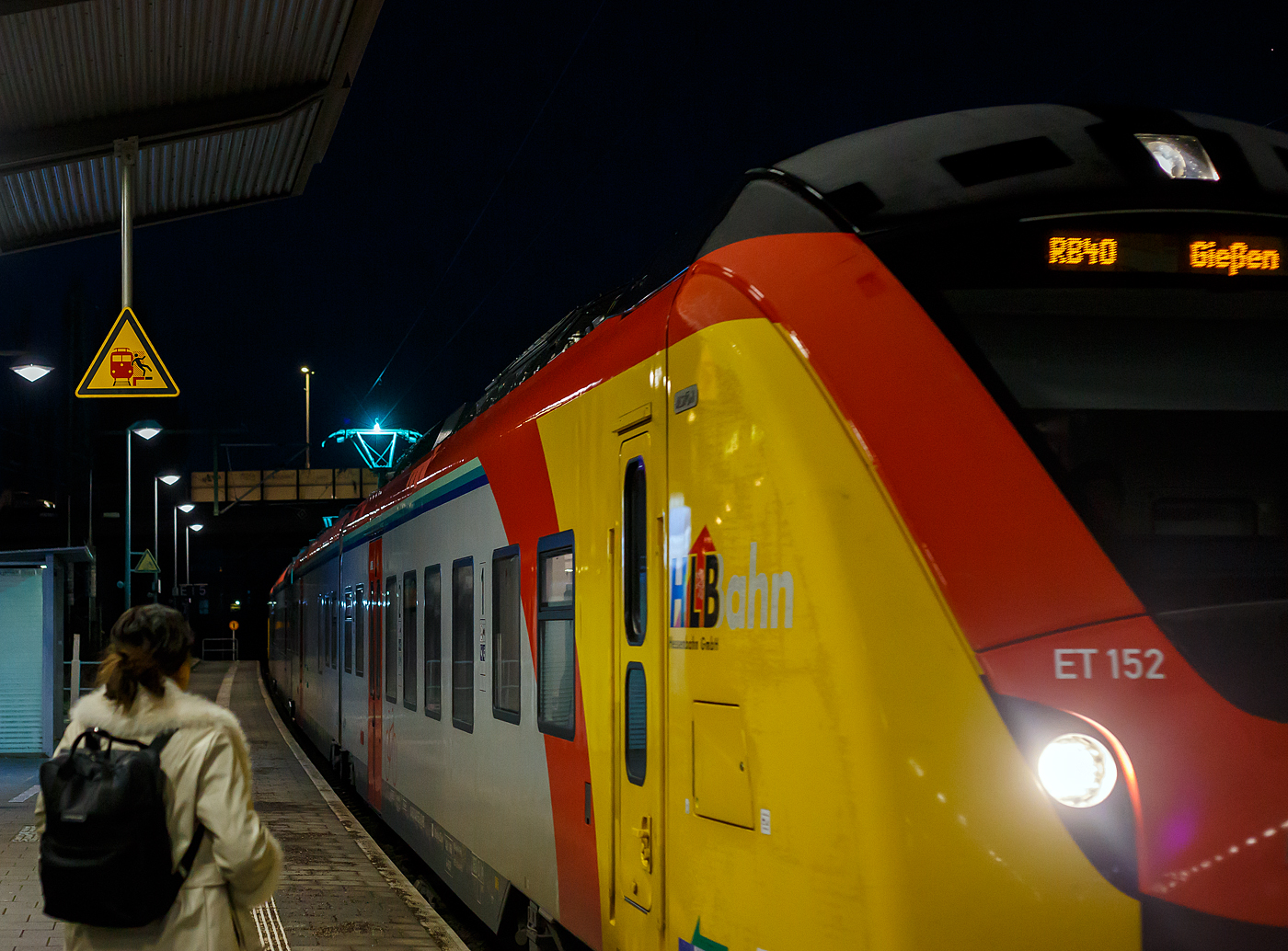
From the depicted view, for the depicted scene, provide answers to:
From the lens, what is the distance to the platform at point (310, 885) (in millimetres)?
7543

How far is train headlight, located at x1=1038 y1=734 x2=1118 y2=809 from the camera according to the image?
3.00 meters

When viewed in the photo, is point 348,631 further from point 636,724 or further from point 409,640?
point 636,724

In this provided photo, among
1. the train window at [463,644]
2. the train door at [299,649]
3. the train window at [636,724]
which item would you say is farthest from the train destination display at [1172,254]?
the train door at [299,649]

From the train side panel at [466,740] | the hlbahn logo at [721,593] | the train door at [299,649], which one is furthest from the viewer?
the train door at [299,649]

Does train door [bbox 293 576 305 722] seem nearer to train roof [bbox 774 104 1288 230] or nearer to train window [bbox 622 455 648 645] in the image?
train window [bbox 622 455 648 645]

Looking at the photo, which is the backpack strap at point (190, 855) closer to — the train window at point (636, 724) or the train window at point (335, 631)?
the train window at point (636, 724)

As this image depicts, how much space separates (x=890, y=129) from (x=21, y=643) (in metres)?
15.5

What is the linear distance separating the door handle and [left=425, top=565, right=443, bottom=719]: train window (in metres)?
4.16

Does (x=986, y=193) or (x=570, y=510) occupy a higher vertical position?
→ (x=986, y=193)

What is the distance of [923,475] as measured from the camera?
129 inches

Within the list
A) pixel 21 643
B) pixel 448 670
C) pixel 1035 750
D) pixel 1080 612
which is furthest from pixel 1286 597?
pixel 21 643

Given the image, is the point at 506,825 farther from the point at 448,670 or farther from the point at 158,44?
the point at 158,44

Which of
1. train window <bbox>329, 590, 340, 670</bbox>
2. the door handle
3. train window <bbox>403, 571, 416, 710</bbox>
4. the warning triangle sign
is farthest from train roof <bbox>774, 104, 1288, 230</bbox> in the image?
train window <bbox>329, 590, 340, 670</bbox>

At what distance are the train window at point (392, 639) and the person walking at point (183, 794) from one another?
7045mm
